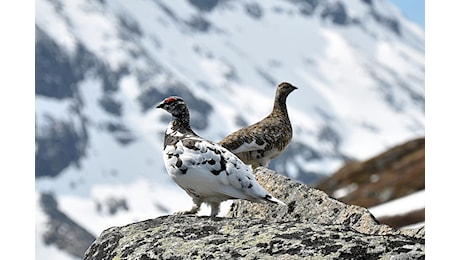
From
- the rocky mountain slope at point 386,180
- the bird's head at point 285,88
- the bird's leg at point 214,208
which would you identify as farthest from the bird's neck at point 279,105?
the rocky mountain slope at point 386,180

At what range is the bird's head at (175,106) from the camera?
741cm

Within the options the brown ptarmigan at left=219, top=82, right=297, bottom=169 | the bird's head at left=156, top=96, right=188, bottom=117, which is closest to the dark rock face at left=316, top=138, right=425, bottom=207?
the brown ptarmigan at left=219, top=82, right=297, bottom=169

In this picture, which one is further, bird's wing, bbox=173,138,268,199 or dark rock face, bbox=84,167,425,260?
bird's wing, bbox=173,138,268,199

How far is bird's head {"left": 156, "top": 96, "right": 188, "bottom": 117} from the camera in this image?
7410mm

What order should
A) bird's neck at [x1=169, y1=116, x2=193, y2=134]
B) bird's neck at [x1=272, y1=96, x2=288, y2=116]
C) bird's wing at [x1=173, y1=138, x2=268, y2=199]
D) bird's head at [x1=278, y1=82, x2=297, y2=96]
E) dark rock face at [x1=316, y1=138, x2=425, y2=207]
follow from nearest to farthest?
bird's wing at [x1=173, y1=138, x2=268, y2=199] < bird's neck at [x1=169, y1=116, x2=193, y2=134] < bird's neck at [x1=272, y1=96, x2=288, y2=116] < bird's head at [x1=278, y1=82, x2=297, y2=96] < dark rock face at [x1=316, y1=138, x2=425, y2=207]

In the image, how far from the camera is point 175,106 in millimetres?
7453

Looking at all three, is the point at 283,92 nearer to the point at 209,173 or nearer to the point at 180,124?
the point at 180,124

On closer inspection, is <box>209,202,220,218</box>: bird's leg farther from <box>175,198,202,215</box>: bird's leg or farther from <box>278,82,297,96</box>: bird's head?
<box>278,82,297,96</box>: bird's head

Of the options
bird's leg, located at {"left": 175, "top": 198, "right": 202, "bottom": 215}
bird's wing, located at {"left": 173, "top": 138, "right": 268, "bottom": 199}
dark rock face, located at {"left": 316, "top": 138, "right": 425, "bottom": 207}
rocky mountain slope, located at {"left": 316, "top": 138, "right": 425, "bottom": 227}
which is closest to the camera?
bird's wing, located at {"left": 173, "top": 138, "right": 268, "bottom": 199}
